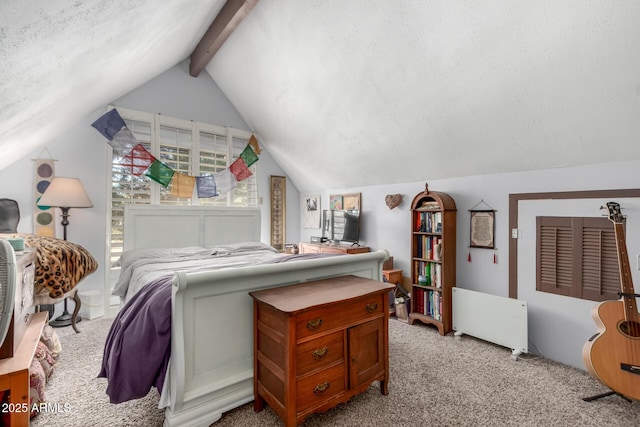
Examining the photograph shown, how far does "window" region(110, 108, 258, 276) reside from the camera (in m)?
3.90

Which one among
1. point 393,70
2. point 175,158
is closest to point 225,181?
point 175,158

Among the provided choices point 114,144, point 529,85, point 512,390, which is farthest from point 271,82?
point 512,390

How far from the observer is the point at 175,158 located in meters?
4.34

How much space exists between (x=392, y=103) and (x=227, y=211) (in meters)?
2.64

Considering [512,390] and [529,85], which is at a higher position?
[529,85]

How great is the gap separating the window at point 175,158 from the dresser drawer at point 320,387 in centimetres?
340

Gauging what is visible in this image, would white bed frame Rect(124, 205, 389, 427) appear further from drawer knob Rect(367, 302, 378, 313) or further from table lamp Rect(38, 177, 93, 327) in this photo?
table lamp Rect(38, 177, 93, 327)

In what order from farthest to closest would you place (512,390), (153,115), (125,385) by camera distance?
(153,115) < (512,390) < (125,385)

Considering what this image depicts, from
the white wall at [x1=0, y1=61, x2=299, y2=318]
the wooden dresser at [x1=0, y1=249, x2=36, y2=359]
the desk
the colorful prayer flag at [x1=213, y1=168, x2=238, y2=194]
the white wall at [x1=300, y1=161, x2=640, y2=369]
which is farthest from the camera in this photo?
the colorful prayer flag at [x1=213, y1=168, x2=238, y2=194]

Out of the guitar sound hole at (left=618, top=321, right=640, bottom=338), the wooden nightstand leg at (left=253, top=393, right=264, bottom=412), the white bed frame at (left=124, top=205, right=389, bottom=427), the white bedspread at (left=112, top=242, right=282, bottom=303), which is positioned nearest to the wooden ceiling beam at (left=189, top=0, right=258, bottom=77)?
the white bedspread at (left=112, top=242, right=282, bottom=303)

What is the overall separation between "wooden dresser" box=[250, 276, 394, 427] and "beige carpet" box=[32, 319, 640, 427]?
0.54 feet

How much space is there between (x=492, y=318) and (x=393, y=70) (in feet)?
8.08

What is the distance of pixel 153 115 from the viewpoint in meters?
4.16

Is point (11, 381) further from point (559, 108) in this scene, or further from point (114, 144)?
point (559, 108)
